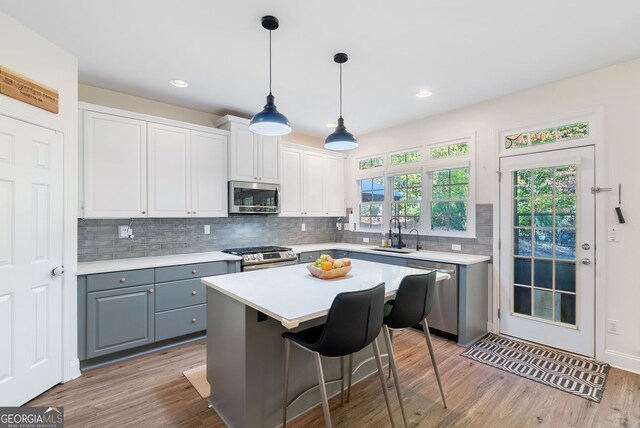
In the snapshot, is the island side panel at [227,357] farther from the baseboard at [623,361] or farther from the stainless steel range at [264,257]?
the baseboard at [623,361]

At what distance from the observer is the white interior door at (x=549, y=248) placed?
2898 millimetres

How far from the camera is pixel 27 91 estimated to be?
2.18m

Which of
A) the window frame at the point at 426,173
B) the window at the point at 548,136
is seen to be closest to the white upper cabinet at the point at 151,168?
the window frame at the point at 426,173

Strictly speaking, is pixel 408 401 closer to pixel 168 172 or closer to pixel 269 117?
pixel 269 117

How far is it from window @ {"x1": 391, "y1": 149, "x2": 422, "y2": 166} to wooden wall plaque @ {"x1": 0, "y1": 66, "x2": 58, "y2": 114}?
390 cm

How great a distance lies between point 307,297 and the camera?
1754mm

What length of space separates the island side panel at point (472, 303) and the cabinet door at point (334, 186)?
7.87ft

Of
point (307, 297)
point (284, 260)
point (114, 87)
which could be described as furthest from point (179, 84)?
point (307, 297)

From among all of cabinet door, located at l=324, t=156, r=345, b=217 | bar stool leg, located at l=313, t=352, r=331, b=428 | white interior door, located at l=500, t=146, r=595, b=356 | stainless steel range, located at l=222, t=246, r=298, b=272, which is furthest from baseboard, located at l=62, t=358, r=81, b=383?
white interior door, located at l=500, t=146, r=595, b=356

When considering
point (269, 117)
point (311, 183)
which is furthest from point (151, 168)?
point (311, 183)

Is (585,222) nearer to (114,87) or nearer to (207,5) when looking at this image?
(207,5)

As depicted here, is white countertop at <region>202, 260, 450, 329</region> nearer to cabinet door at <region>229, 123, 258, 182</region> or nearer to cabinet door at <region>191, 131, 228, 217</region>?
cabinet door at <region>191, 131, 228, 217</region>

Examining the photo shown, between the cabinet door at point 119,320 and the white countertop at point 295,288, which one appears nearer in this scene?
the white countertop at point 295,288

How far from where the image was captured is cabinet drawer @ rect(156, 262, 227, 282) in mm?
3064
